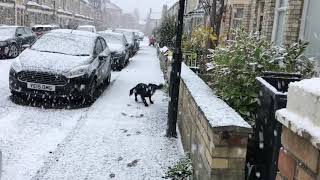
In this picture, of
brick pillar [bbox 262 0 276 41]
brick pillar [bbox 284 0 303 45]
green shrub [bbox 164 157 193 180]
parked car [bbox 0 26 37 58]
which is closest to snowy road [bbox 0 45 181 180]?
green shrub [bbox 164 157 193 180]

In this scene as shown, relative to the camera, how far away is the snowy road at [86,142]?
517cm

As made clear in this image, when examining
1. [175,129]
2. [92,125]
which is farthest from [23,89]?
[175,129]

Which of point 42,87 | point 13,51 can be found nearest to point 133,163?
point 42,87

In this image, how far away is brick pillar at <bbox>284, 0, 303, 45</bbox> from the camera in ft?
28.3

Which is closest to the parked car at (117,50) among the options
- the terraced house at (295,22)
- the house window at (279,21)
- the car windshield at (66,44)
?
the car windshield at (66,44)

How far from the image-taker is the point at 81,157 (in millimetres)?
5664

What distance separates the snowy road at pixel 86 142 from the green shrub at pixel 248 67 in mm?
1193

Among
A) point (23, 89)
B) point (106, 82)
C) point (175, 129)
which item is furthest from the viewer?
point (106, 82)

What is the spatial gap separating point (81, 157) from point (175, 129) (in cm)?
186

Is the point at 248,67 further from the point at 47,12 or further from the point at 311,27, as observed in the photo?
the point at 47,12

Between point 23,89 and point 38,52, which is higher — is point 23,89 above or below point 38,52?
below

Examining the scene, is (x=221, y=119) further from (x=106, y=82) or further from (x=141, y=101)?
(x=106, y=82)

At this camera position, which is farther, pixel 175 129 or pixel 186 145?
pixel 175 129

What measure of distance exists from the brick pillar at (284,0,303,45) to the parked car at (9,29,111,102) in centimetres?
409
